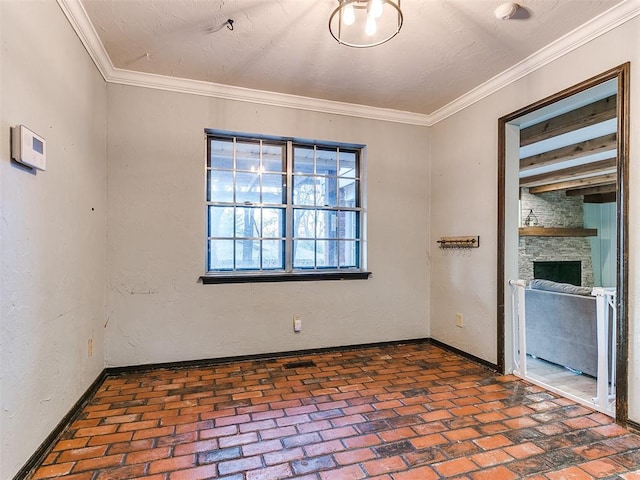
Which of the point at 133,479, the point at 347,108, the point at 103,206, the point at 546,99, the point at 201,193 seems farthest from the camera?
the point at 347,108

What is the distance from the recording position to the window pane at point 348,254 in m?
3.62

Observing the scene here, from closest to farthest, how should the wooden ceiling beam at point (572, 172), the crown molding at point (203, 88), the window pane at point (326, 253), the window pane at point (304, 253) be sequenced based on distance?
the crown molding at point (203, 88)
the window pane at point (304, 253)
the window pane at point (326, 253)
the wooden ceiling beam at point (572, 172)

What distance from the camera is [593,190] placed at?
6.89 m

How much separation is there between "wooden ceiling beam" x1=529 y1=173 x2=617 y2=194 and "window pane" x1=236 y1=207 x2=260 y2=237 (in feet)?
Answer: 18.8

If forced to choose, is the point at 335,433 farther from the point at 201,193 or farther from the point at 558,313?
the point at 558,313

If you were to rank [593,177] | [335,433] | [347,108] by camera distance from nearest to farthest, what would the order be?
[335,433] → [347,108] → [593,177]

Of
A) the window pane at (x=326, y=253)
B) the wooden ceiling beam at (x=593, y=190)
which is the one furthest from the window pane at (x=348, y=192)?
the wooden ceiling beam at (x=593, y=190)

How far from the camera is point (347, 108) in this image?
11.3 feet

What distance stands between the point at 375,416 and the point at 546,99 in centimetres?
249

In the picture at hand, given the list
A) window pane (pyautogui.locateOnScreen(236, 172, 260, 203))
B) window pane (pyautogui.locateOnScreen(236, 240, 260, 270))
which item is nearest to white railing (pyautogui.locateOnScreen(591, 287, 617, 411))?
window pane (pyautogui.locateOnScreen(236, 240, 260, 270))

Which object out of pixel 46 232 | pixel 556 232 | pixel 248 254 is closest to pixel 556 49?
pixel 248 254

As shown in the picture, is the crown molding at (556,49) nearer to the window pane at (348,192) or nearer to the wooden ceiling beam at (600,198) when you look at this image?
the window pane at (348,192)

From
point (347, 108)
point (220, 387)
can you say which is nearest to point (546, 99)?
point (347, 108)

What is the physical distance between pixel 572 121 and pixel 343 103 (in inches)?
85.7
